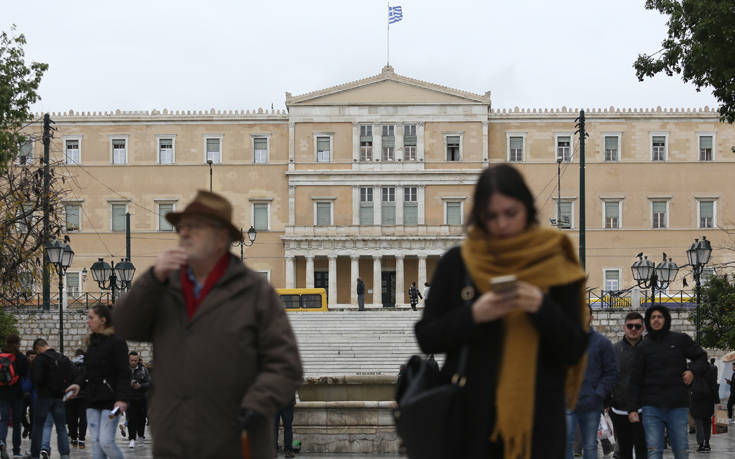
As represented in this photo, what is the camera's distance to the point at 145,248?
175ft

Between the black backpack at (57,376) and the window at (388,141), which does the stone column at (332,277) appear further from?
the black backpack at (57,376)

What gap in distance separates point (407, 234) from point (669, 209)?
13665mm

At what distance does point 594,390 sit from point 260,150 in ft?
151

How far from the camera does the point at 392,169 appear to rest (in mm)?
53469

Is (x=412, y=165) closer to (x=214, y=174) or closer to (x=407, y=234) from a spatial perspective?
(x=407, y=234)

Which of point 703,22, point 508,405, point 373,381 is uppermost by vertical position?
point 703,22

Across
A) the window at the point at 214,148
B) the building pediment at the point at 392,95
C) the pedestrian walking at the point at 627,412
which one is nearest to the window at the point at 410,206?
the building pediment at the point at 392,95

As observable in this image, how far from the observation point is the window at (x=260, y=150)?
177 ft

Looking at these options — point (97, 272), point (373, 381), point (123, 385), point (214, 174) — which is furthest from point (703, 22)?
point (214, 174)

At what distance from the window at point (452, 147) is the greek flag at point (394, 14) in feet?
22.1

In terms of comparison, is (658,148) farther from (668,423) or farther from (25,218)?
(668,423)

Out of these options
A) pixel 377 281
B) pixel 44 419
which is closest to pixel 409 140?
pixel 377 281

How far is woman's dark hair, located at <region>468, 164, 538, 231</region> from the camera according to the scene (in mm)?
3518

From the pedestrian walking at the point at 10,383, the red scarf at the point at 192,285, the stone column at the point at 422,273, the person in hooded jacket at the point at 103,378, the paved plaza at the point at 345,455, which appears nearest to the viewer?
the red scarf at the point at 192,285
